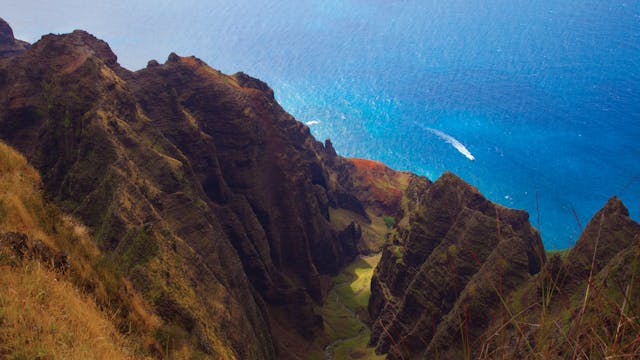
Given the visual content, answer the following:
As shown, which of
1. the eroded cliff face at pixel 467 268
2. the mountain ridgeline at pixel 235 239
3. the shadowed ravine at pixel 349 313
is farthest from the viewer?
the shadowed ravine at pixel 349 313

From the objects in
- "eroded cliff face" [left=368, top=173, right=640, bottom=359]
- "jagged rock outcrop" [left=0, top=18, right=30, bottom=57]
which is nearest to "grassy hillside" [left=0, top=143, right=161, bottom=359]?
"eroded cliff face" [left=368, top=173, right=640, bottom=359]

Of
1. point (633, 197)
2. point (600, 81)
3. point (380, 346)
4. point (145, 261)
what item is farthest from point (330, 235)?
point (600, 81)

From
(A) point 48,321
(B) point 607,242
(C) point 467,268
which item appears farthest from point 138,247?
(B) point 607,242

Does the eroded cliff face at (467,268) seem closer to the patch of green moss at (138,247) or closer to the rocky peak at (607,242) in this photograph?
the rocky peak at (607,242)

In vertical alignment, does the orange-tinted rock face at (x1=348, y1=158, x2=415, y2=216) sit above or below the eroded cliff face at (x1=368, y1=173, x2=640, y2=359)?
above

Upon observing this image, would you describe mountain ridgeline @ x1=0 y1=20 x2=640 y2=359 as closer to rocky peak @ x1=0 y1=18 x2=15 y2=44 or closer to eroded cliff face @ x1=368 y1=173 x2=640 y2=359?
eroded cliff face @ x1=368 y1=173 x2=640 y2=359

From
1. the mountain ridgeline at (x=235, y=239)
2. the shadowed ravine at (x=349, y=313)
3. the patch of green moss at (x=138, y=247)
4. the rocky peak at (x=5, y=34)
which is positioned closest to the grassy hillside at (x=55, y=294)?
the mountain ridgeline at (x=235, y=239)

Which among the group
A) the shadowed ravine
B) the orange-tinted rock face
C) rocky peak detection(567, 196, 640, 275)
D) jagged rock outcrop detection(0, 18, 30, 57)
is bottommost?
the shadowed ravine
